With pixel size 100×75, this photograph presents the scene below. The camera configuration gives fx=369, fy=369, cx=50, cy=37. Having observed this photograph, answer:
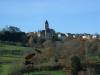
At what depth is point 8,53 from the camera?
57.7 meters

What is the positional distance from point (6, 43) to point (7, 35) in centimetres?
361

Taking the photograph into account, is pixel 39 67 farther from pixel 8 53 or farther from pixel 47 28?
pixel 47 28

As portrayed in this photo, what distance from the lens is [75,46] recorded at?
50281 millimetres

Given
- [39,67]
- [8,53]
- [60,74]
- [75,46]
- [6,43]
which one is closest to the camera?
[60,74]

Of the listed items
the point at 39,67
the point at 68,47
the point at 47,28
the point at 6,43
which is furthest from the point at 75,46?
the point at 47,28

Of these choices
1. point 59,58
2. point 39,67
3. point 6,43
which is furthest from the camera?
point 6,43

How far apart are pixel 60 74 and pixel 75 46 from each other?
14206mm

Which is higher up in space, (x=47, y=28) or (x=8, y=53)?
(x=47, y=28)

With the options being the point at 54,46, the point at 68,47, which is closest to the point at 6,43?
the point at 54,46

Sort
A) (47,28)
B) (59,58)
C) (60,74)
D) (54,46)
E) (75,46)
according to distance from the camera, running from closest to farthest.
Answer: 1. (60,74)
2. (59,58)
3. (75,46)
4. (54,46)
5. (47,28)

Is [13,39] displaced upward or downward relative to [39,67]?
upward

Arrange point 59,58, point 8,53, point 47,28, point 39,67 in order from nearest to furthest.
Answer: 1. point 39,67
2. point 59,58
3. point 8,53
4. point 47,28

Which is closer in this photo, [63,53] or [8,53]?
[63,53]

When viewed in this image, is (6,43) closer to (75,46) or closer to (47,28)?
(75,46)
